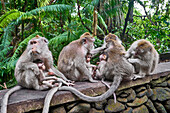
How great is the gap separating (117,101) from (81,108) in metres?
0.87

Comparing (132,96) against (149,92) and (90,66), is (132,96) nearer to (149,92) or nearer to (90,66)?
(149,92)

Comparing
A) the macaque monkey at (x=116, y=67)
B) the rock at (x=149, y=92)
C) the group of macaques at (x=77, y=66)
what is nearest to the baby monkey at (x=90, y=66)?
the group of macaques at (x=77, y=66)

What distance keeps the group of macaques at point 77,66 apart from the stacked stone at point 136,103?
0.77ft

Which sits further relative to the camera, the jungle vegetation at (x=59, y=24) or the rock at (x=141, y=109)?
the jungle vegetation at (x=59, y=24)

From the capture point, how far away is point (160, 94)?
382 centimetres

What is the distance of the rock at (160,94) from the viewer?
3743 millimetres

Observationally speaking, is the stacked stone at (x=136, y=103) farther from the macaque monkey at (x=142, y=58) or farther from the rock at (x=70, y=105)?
the macaque monkey at (x=142, y=58)

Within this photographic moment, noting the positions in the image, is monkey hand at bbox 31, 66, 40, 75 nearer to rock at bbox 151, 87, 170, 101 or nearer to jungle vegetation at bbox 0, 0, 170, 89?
jungle vegetation at bbox 0, 0, 170, 89

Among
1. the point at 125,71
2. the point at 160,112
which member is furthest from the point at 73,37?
the point at 160,112

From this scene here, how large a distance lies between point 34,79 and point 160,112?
3038 millimetres

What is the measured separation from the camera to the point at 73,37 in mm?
4777

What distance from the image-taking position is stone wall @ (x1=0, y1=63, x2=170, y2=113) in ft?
6.70

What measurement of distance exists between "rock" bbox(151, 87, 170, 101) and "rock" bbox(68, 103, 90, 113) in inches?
78.0

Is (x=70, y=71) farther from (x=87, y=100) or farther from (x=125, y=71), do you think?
(x=125, y=71)
